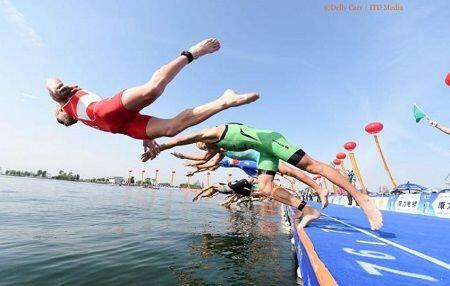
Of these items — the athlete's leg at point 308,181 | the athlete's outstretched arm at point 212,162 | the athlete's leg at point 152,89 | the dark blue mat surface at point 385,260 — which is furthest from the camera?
the athlete's outstretched arm at point 212,162

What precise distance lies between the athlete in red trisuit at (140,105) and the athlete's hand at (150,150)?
2.18 ft

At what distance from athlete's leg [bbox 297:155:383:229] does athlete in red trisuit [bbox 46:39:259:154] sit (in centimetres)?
160

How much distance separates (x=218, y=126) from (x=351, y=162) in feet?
63.5

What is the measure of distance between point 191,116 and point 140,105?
0.62 meters

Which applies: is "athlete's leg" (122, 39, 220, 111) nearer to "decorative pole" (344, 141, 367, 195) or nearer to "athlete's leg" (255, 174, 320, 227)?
"athlete's leg" (255, 174, 320, 227)

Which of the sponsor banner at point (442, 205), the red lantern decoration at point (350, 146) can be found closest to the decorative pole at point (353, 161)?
the red lantern decoration at point (350, 146)

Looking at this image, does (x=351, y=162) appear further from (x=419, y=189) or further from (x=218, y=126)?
(x=218, y=126)

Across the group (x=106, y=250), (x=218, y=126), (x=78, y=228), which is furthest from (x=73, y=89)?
(x=78, y=228)

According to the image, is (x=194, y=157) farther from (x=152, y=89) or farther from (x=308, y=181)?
(x=152, y=89)

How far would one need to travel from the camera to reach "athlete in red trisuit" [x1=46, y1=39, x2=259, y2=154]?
357cm

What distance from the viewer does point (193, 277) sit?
4.92 meters

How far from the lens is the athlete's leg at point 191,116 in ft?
12.4

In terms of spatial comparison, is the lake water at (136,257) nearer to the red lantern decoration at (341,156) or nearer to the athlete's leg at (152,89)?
the athlete's leg at (152,89)

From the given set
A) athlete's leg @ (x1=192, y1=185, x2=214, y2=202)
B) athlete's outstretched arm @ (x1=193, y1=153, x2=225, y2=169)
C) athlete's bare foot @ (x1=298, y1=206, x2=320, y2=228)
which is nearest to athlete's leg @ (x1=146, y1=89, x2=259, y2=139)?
athlete's bare foot @ (x1=298, y1=206, x2=320, y2=228)
